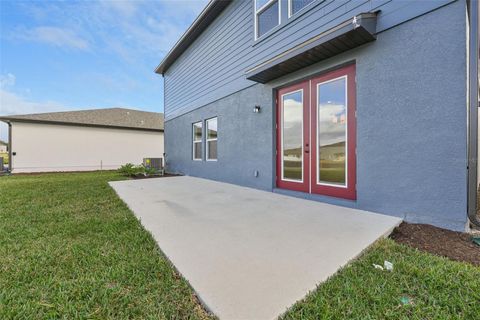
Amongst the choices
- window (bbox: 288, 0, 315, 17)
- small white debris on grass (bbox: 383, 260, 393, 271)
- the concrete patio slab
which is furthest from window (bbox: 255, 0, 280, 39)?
small white debris on grass (bbox: 383, 260, 393, 271)

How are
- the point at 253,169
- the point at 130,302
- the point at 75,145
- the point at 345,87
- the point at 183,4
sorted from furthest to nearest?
1. the point at 75,145
2. the point at 183,4
3. the point at 253,169
4. the point at 345,87
5. the point at 130,302

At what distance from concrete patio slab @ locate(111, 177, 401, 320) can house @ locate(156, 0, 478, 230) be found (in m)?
0.58

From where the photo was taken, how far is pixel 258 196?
191 inches

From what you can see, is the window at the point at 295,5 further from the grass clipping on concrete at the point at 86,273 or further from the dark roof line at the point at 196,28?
the grass clipping on concrete at the point at 86,273

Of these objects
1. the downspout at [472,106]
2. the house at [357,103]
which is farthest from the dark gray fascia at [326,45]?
the downspout at [472,106]

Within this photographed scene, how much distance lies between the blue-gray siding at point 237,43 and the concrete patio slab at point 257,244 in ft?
10.1

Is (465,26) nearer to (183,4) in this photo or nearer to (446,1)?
(446,1)

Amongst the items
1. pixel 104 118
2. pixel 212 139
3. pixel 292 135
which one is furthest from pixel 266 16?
pixel 104 118

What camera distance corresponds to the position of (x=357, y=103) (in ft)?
11.9

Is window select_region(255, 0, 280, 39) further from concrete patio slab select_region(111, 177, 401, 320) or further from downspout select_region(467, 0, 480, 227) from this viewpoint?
concrete patio slab select_region(111, 177, 401, 320)

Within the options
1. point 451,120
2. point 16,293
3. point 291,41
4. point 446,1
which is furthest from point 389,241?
point 291,41

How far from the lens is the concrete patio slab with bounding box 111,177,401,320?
157 cm

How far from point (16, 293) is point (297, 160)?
4385 millimetres

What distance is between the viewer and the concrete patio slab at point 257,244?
1566 millimetres
